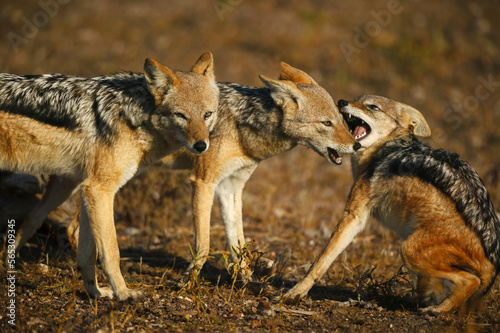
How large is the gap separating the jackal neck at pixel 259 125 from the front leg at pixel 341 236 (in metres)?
0.99

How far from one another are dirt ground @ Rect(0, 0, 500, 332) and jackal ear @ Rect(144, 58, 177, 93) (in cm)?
195

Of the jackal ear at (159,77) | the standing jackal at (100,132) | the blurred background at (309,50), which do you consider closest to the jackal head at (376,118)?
the standing jackal at (100,132)

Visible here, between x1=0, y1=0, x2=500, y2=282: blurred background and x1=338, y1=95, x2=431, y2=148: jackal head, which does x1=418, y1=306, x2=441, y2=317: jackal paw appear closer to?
x1=338, y1=95, x2=431, y2=148: jackal head

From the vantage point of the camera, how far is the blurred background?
455 inches

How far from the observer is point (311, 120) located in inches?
230

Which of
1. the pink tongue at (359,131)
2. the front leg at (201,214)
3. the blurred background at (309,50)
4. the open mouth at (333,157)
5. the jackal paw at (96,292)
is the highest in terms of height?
the blurred background at (309,50)

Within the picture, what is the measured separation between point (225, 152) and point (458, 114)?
10.2 m

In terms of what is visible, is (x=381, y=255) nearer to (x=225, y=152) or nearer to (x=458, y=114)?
(x=225, y=152)

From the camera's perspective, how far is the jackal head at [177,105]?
16.6 ft

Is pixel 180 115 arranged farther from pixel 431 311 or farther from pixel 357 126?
pixel 431 311

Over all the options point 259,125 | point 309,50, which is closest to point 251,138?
point 259,125

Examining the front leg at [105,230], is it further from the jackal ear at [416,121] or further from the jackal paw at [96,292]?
the jackal ear at [416,121]

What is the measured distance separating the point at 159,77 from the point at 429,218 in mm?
2989

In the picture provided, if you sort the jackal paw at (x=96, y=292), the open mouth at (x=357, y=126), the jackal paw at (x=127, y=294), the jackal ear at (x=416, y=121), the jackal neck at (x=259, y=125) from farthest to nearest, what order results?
Result: 1. the jackal ear at (x=416, y=121)
2. the open mouth at (x=357, y=126)
3. the jackal neck at (x=259, y=125)
4. the jackal paw at (x=96, y=292)
5. the jackal paw at (x=127, y=294)
